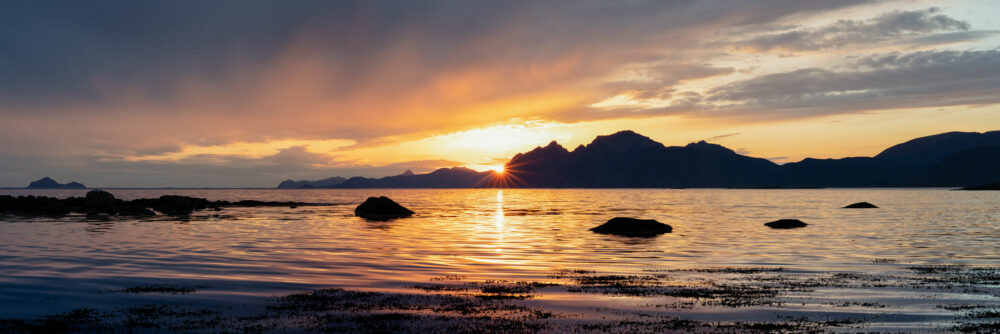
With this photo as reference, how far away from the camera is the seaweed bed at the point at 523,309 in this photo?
13930mm

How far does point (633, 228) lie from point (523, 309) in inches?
1242

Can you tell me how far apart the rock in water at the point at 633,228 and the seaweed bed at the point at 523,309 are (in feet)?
74.4

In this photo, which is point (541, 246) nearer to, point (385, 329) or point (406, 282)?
point (406, 282)

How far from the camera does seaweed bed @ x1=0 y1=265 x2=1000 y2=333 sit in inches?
548

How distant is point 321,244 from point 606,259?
1913 cm

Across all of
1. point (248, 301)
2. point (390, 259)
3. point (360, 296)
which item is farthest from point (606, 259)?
point (248, 301)

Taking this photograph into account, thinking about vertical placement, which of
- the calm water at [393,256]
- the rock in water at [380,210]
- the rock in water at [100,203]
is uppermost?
the rock in water at [100,203]

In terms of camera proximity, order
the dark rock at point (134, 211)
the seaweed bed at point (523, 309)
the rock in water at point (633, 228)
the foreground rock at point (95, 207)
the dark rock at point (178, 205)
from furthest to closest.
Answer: the dark rock at point (178, 205) < the foreground rock at point (95, 207) < the dark rock at point (134, 211) < the rock in water at point (633, 228) < the seaweed bed at point (523, 309)

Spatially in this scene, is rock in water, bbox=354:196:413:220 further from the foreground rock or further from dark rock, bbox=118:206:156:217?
dark rock, bbox=118:206:156:217

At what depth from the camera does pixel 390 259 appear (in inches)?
1181

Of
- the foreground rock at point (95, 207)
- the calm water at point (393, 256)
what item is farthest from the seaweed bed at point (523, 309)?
the foreground rock at point (95, 207)

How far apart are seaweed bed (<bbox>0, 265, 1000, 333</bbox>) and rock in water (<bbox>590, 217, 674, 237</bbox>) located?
74.4ft

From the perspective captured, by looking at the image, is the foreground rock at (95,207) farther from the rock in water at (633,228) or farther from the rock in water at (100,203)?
the rock in water at (633,228)

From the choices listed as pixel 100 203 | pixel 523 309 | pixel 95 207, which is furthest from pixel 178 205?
pixel 523 309
